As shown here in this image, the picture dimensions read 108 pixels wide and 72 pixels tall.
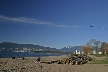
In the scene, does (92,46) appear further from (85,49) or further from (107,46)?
(107,46)

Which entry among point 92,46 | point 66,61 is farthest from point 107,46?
point 66,61

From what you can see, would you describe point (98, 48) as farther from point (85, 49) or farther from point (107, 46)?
point (107, 46)

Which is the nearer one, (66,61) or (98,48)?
(66,61)

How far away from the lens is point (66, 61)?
1821 inches

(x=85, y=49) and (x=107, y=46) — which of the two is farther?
(x=85, y=49)

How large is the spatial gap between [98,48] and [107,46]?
121ft

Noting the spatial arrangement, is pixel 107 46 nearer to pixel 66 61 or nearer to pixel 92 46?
pixel 92 46

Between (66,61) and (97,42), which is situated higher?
(97,42)

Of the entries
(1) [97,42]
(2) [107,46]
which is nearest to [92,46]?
(1) [97,42]

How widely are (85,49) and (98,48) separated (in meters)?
14.0

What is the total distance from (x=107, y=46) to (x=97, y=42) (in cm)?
3035

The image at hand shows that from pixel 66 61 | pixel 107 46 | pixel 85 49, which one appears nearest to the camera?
pixel 66 61

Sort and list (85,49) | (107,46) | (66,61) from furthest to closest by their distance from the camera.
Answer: (85,49) → (107,46) → (66,61)

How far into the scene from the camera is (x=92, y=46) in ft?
515
